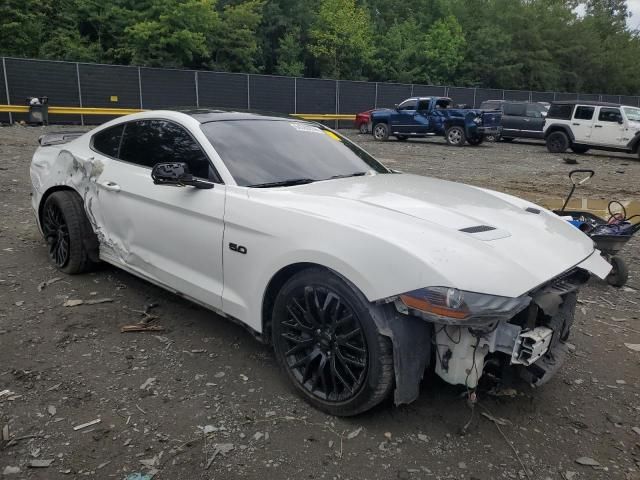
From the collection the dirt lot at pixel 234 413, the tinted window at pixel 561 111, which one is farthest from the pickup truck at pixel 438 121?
the dirt lot at pixel 234 413

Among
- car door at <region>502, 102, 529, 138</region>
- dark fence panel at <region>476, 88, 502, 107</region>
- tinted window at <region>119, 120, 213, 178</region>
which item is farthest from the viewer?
dark fence panel at <region>476, 88, 502, 107</region>

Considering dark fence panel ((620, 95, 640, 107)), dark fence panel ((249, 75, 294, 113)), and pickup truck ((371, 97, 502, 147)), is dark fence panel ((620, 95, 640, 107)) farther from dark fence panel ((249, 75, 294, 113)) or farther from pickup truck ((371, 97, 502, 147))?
dark fence panel ((249, 75, 294, 113))

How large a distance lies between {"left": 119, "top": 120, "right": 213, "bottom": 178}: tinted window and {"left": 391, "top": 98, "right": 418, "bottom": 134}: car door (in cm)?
1717

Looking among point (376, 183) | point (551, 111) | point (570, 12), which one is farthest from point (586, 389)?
point (570, 12)

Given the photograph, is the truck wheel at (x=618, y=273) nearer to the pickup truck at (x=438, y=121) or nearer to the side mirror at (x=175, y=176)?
the side mirror at (x=175, y=176)

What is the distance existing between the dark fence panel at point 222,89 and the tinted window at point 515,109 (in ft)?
37.0

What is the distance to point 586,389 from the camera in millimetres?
3176

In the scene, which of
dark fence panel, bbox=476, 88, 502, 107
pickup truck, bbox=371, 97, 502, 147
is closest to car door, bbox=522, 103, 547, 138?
pickup truck, bbox=371, 97, 502, 147

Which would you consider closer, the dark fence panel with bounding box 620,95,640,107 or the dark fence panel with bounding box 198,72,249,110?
the dark fence panel with bounding box 198,72,249,110

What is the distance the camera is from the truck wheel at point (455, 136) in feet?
63.1

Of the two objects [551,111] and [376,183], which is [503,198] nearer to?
[376,183]

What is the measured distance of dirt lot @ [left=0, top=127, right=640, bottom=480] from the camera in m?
2.47

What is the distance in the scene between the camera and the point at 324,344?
2.76m

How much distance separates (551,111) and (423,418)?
1795 centimetres
